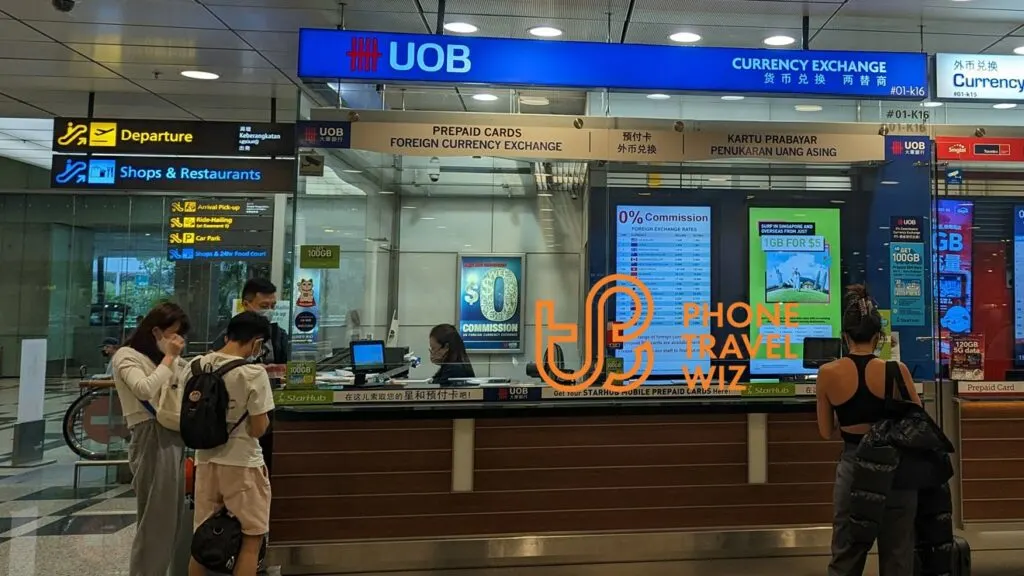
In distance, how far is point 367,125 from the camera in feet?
12.9

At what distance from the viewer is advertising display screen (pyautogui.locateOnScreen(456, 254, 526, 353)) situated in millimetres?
4566

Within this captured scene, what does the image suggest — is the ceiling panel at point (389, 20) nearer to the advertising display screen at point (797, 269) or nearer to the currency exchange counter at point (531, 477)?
the advertising display screen at point (797, 269)

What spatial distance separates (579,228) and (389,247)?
1274 mm

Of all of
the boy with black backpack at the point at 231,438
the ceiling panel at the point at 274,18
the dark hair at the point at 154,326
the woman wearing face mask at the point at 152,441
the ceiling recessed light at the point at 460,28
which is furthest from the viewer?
the ceiling recessed light at the point at 460,28

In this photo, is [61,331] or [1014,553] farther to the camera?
[61,331]

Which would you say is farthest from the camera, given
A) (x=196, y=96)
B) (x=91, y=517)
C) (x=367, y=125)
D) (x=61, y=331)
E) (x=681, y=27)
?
(x=61, y=331)

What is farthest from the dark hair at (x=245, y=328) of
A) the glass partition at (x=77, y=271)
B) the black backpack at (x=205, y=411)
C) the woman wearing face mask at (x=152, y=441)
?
the glass partition at (x=77, y=271)

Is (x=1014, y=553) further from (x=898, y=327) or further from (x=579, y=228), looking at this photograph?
(x=579, y=228)

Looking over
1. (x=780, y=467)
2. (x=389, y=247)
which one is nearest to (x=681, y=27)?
(x=389, y=247)

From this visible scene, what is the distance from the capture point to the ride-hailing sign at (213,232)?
7.87 metres

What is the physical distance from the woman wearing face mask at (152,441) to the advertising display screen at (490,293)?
182 centimetres

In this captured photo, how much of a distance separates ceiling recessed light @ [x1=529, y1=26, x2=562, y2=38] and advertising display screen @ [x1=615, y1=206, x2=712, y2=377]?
1.56 m

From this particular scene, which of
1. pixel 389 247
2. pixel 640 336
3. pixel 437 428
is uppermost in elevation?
pixel 389 247

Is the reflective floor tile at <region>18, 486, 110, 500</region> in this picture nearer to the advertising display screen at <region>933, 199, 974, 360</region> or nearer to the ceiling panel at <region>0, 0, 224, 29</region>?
the ceiling panel at <region>0, 0, 224, 29</region>
